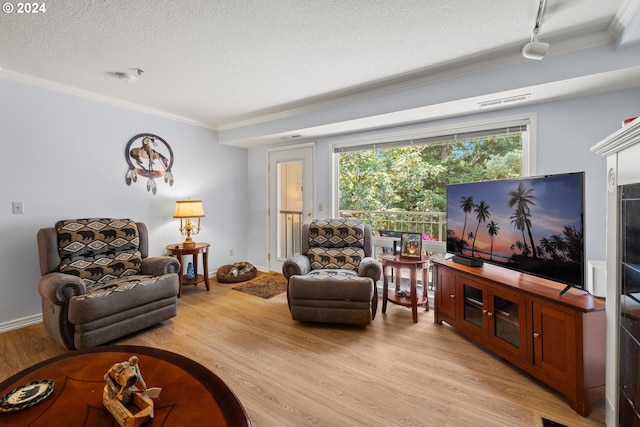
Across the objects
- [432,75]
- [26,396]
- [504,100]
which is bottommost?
[26,396]

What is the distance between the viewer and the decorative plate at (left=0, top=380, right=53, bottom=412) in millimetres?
964

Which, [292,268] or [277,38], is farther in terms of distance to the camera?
[292,268]

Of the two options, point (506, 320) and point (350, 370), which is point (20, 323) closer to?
point (350, 370)

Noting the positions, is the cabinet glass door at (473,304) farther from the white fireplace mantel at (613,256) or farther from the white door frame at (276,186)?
the white door frame at (276,186)

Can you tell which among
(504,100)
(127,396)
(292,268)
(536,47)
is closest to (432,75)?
(504,100)

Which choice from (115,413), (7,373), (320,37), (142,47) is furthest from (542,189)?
(7,373)

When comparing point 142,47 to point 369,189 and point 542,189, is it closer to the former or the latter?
point 542,189

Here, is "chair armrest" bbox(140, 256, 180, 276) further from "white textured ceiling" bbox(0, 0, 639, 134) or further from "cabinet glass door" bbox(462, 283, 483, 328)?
"cabinet glass door" bbox(462, 283, 483, 328)

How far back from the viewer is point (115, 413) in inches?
36.9

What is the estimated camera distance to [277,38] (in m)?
2.00

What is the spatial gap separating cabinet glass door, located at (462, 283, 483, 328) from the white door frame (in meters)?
2.24

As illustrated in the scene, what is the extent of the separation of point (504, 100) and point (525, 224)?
113cm

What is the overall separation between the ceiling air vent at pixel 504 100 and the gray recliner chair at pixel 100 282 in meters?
3.33

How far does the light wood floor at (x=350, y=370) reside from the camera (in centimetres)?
155
